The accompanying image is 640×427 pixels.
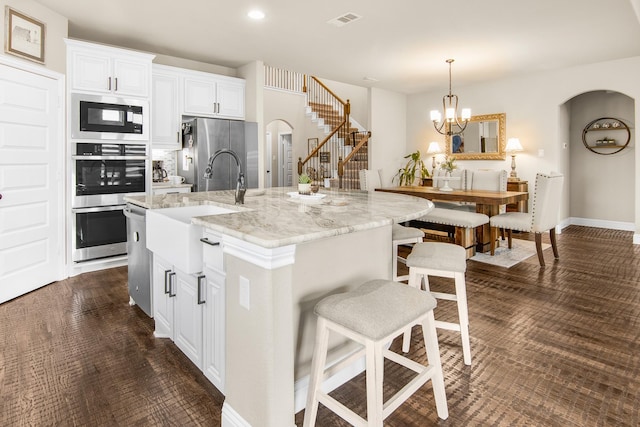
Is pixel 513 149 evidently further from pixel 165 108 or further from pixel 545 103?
pixel 165 108

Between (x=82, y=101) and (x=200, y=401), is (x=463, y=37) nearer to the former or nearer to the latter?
(x=82, y=101)

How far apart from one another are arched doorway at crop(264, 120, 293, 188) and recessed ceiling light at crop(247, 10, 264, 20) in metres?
6.85

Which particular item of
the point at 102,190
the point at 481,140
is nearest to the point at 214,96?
the point at 102,190

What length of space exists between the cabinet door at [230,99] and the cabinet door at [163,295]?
339cm

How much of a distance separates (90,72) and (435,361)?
4351mm

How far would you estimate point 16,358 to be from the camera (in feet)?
7.41

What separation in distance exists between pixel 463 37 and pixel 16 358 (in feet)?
16.9

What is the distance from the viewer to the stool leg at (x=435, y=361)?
167 cm

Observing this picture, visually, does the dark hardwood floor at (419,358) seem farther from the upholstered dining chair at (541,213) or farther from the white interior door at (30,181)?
the upholstered dining chair at (541,213)

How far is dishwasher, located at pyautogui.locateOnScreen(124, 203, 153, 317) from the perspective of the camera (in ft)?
8.87

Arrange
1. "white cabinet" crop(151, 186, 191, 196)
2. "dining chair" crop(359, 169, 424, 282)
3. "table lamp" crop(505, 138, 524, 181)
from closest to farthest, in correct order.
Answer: "dining chair" crop(359, 169, 424, 282) → "white cabinet" crop(151, 186, 191, 196) → "table lamp" crop(505, 138, 524, 181)

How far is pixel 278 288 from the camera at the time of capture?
1.41 m

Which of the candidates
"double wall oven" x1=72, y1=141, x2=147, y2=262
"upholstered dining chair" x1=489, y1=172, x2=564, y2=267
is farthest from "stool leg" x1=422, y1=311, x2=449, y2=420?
"double wall oven" x1=72, y1=141, x2=147, y2=262

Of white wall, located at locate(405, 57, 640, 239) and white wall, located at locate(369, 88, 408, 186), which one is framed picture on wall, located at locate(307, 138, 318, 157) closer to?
white wall, located at locate(369, 88, 408, 186)
